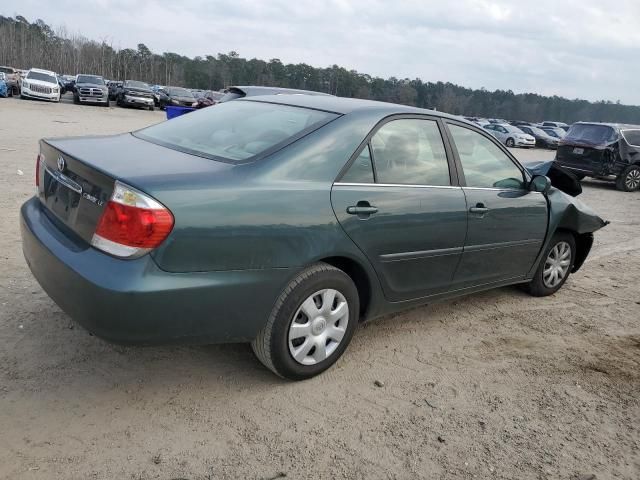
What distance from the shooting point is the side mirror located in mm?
4375

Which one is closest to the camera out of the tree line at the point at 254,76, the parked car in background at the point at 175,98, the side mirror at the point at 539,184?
the side mirror at the point at 539,184

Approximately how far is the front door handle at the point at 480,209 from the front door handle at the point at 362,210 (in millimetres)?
963

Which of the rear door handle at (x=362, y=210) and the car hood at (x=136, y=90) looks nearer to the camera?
the rear door handle at (x=362, y=210)

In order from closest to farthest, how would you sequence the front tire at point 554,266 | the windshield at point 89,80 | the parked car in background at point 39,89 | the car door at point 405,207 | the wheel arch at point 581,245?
1. the car door at point 405,207
2. the front tire at point 554,266
3. the wheel arch at point 581,245
4. the parked car in background at point 39,89
5. the windshield at point 89,80

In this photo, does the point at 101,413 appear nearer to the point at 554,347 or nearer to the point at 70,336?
the point at 70,336

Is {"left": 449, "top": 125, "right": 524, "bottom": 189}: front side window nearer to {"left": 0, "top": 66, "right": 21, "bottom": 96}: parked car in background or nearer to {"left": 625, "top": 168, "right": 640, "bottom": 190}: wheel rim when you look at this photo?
{"left": 625, "top": 168, "right": 640, "bottom": 190}: wheel rim

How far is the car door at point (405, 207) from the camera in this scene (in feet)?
10.5

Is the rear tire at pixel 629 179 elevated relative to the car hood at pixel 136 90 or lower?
elevated

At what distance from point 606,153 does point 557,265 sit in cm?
1100

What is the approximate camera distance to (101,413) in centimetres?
277

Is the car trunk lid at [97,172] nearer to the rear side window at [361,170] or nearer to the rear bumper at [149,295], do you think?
the rear bumper at [149,295]

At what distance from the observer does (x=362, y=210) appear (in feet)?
10.4

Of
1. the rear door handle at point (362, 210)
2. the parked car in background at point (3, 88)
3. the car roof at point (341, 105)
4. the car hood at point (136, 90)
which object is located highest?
the car roof at point (341, 105)

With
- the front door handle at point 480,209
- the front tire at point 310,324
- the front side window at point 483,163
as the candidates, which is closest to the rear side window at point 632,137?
the front side window at point 483,163
